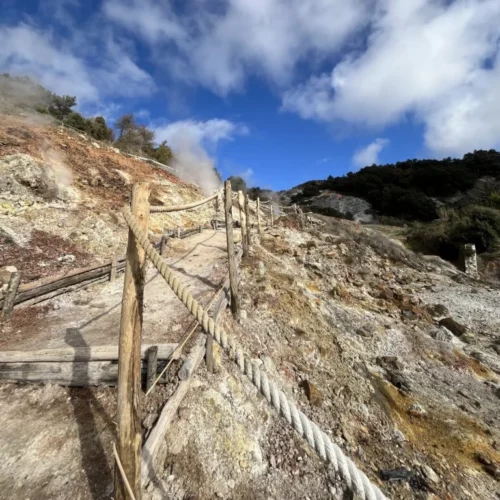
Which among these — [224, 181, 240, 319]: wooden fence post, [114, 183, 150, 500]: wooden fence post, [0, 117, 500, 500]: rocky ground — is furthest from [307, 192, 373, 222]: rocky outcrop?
[114, 183, 150, 500]: wooden fence post

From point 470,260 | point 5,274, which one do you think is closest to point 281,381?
point 5,274

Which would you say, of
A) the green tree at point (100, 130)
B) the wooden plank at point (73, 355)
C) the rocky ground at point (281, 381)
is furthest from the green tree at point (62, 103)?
the wooden plank at point (73, 355)

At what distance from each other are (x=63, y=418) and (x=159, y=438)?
3.74 feet

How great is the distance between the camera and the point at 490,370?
715cm

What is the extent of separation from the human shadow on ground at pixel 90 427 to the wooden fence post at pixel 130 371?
69 centimetres

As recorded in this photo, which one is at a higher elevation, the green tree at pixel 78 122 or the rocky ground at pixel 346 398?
the green tree at pixel 78 122

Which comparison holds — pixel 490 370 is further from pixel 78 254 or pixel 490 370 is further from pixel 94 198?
pixel 94 198

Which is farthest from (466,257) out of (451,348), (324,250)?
(451,348)

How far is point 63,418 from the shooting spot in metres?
3.09

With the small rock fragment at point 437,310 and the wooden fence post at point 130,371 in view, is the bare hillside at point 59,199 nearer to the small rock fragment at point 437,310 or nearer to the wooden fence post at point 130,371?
the wooden fence post at point 130,371

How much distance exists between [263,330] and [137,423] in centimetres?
Answer: 394

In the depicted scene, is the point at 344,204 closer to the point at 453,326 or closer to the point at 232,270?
the point at 453,326

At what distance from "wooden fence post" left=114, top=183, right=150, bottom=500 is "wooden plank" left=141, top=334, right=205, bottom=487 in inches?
21.5

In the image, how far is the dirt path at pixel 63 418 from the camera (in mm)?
2445
